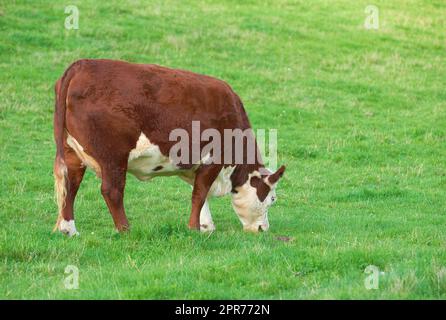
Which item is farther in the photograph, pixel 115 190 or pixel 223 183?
pixel 223 183

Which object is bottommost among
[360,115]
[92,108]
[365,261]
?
[360,115]

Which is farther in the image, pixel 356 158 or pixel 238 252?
pixel 356 158

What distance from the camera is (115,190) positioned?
10.2 meters

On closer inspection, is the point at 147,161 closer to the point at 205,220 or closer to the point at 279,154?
the point at 205,220

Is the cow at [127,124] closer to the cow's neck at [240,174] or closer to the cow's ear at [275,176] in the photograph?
the cow's neck at [240,174]

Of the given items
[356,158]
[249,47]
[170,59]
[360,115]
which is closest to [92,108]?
[356,158]

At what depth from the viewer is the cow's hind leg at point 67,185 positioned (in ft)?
32.6

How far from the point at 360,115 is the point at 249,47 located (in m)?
5.57

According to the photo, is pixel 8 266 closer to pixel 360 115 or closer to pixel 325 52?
pixel 360 115

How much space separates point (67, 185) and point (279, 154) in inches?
291

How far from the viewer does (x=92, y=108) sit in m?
10.0

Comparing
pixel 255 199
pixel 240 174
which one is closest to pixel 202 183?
pixel 240 174

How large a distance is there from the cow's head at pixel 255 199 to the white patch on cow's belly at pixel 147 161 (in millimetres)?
1060

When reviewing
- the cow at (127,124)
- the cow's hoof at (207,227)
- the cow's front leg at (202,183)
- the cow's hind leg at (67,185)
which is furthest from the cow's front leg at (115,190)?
the cow's hoof at (207,227)
